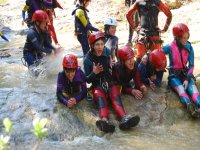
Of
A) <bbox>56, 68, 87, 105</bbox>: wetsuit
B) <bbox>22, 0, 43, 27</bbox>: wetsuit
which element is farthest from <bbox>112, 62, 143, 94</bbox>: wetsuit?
<bbox>22, 0, 43, 27</bbox>: wetsuit

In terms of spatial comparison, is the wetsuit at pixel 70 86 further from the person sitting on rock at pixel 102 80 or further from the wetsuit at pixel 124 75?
the wetsuit at pixel 124 75

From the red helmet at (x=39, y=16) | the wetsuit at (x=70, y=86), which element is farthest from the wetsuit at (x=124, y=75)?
the red helmet at (x=39, y=16)

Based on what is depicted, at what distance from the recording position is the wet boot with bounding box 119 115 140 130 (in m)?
4.62

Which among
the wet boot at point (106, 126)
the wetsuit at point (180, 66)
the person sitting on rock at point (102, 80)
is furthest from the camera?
the wetsuit at point (180, 66)

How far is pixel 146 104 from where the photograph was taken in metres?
5.36

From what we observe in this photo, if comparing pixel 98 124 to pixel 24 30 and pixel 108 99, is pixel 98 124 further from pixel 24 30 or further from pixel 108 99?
pixel 24 30

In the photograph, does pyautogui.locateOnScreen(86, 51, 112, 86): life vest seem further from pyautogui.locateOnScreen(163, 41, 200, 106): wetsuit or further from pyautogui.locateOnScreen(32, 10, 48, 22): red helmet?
pyautogui.locateOnScreen(32, 10, 48, 22): red helmet

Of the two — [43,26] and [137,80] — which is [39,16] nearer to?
[43,26]

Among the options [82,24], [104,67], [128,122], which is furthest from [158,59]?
[82,24]

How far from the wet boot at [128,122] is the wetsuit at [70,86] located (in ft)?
2.53

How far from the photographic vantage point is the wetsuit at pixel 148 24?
21.1 feet

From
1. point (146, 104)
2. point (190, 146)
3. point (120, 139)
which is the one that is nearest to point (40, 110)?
point (120, 139)

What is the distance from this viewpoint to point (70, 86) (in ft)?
17.0

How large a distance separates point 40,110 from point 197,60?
4.34 meters
